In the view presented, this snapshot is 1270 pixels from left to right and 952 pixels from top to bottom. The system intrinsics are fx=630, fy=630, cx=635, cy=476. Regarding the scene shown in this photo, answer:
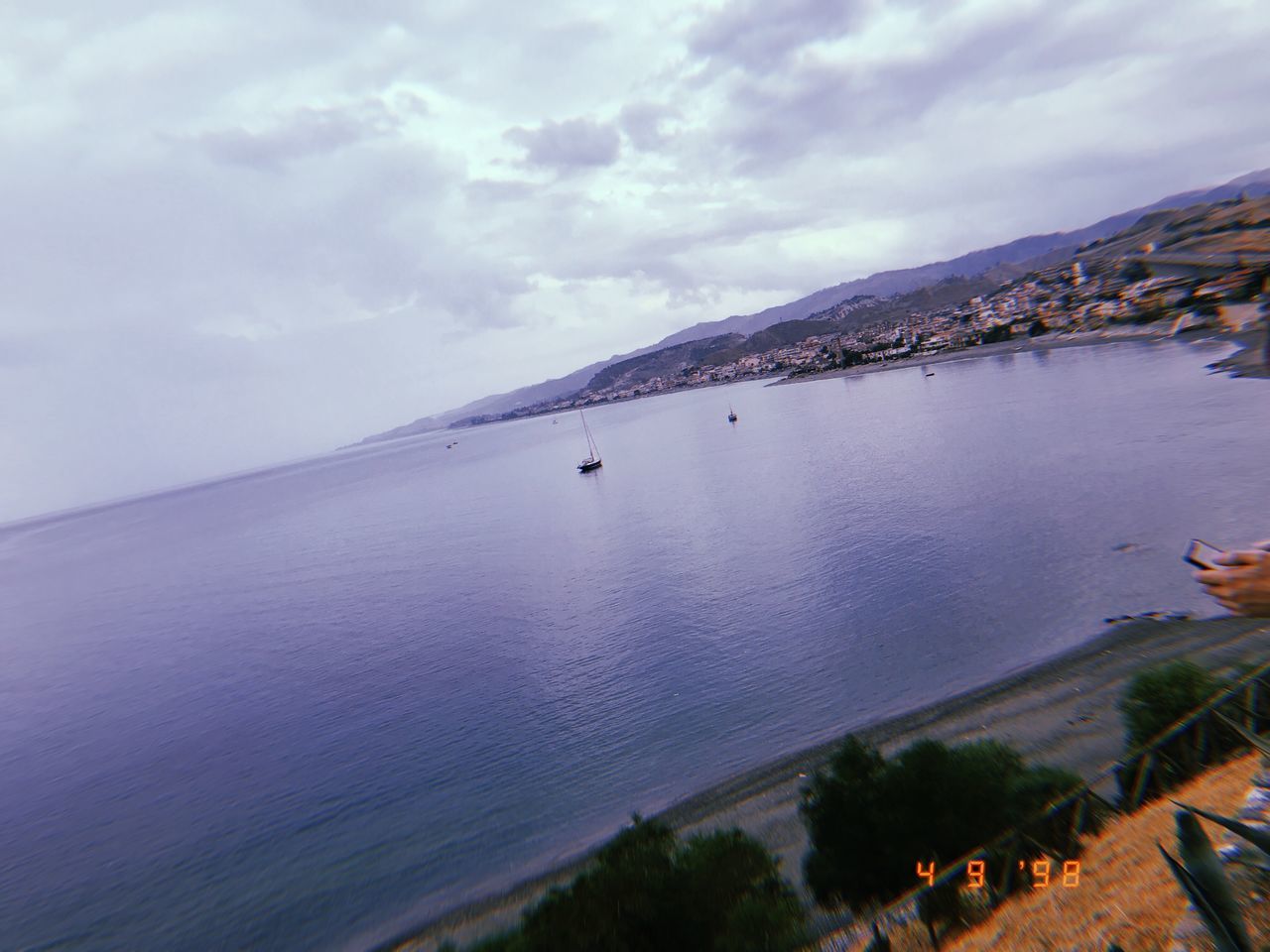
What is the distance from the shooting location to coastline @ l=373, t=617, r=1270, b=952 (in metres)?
15.8

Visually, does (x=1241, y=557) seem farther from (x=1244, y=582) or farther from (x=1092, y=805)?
(x=1092, y=805)

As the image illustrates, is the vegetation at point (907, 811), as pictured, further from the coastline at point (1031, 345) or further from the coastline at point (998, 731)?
the coastline at point (1031, 345)

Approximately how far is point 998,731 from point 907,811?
741 cm

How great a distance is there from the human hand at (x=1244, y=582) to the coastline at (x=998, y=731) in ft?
42.2

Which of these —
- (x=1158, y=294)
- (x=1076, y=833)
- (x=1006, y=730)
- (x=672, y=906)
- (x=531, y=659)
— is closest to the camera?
(x=1076, y=833)

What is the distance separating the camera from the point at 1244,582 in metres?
3.71

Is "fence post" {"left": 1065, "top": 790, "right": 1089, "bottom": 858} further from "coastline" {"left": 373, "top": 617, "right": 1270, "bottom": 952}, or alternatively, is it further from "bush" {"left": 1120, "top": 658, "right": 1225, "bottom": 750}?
"coastline" {"left": 373, "top": 617, "right": 1270, "bottom": 952}

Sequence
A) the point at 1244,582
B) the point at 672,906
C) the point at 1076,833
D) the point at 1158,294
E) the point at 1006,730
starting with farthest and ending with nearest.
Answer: the point at 1158,294, the point at 1006,730, the point at 672,906, the point at 1076,833, the point at 1244,582

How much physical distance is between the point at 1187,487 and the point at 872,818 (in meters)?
35.6

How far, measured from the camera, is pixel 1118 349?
103250 millimetres

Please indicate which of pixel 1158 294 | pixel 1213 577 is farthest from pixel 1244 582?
pixel 1158 294

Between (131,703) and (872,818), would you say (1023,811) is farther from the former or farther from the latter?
(131,703)

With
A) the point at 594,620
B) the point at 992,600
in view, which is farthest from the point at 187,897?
the point at 992,600

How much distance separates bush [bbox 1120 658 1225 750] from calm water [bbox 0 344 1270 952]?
7.57 metres
